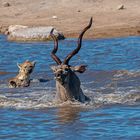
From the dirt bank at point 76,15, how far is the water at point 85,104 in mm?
5030

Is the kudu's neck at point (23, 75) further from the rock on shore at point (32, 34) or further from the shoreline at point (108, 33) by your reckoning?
the shoreline at point (108, 33)

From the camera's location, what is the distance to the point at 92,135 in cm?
1054

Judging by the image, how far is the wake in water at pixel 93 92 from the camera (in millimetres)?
13453

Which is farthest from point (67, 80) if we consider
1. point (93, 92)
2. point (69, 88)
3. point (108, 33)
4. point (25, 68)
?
point (108, 33)

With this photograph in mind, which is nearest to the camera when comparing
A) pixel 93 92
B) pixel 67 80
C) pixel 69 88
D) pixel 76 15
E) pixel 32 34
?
pixel 67 80

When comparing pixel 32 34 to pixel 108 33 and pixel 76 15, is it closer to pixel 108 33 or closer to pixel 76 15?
pixel 108 33

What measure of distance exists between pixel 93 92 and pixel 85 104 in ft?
6.36

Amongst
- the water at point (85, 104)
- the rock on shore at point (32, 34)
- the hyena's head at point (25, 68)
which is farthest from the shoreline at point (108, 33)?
the hyena's head at point (25, 68)

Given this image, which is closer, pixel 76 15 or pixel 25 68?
pixel 25 68

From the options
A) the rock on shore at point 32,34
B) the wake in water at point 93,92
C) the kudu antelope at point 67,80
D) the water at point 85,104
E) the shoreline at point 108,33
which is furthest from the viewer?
the shoreline at point 108,33

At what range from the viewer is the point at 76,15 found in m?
32.4

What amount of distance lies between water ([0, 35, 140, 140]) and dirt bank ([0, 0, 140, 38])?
5030 mm

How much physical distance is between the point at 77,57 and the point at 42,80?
4200mm

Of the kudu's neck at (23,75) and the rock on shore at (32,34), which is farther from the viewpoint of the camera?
the rock on shore at (32,34)
